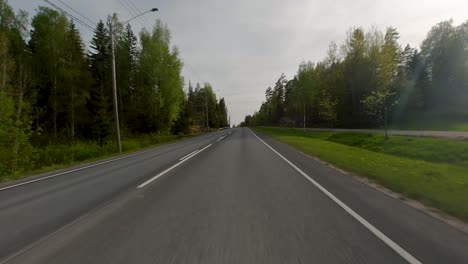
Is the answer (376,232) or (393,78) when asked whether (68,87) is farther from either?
(393,78)

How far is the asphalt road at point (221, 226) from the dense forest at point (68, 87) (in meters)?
9.56

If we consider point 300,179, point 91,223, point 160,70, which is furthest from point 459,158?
point 160,70

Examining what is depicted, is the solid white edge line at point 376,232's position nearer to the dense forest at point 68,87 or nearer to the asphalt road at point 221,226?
the asphalt road at point 221,226

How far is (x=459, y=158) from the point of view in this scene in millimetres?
15688

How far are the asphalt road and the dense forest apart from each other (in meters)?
9.56

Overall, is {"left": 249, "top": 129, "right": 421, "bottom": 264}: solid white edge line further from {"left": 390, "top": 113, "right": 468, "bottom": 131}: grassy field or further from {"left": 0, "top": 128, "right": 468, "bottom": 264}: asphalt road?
{"left": 390, "top": 113, "right": 468, "bottom": 131}: grassy field

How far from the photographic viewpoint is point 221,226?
4.74 m

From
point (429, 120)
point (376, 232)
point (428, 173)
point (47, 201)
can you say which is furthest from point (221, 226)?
point (429, 120)

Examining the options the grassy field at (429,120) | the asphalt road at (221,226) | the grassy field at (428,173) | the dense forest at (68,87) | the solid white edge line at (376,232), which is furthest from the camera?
the grassy field at (429,120)

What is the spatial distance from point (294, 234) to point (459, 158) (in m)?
16.0

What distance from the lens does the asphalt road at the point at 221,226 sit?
368 cm

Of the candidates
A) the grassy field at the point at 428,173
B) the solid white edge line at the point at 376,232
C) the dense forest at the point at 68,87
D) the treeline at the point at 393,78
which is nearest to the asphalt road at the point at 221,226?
the solid white edge line at the point at 376,232

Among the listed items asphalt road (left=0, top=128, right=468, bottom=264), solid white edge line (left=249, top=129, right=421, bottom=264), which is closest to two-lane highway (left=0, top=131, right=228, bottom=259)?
asphalt road (left=0, top=128, right=468, bottom=264)

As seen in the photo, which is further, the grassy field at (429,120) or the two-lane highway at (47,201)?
the grassy field at (429,120)
